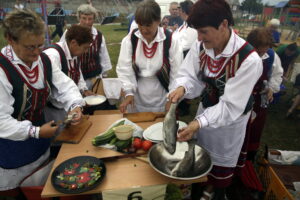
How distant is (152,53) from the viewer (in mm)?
2557

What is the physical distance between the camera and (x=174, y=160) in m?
1.80

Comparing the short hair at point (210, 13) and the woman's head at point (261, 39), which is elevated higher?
the short hair at point (210, 13)

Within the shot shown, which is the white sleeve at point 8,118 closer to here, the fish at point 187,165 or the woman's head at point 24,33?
the woman's head at point 24,33

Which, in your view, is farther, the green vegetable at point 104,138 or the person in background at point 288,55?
the person in background at point 288,55

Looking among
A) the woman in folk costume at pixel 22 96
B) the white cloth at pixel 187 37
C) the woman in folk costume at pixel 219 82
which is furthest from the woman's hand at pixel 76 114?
the white cloth at pixel 187 37

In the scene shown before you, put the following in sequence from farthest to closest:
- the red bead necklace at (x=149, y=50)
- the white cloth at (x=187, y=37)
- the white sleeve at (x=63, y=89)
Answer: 1. the white cloth at (x=187, y=37)
2. the red bead necklace at (x=149, y=50)
3. the white sleeve at (x=63, y=89)

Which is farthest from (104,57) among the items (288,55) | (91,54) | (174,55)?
(288,55)

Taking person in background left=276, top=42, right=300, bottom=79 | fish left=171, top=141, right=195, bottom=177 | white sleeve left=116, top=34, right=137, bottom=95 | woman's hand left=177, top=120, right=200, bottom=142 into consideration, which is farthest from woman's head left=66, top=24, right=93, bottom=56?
person in background left=276, top=42, right=300, bottom=79

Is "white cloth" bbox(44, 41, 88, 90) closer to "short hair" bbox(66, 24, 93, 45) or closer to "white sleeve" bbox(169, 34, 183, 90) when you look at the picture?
"short hair" bbox(66, 24, 93, 45)

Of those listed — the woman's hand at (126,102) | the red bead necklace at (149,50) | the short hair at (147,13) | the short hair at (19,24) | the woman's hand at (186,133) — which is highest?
the short hair at (147,13)

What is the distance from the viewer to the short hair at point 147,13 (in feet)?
7.27

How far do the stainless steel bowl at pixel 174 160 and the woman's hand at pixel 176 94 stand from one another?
1.28ft

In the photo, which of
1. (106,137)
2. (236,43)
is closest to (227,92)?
(236,43)

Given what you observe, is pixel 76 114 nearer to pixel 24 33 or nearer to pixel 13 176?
pixel 13 176
